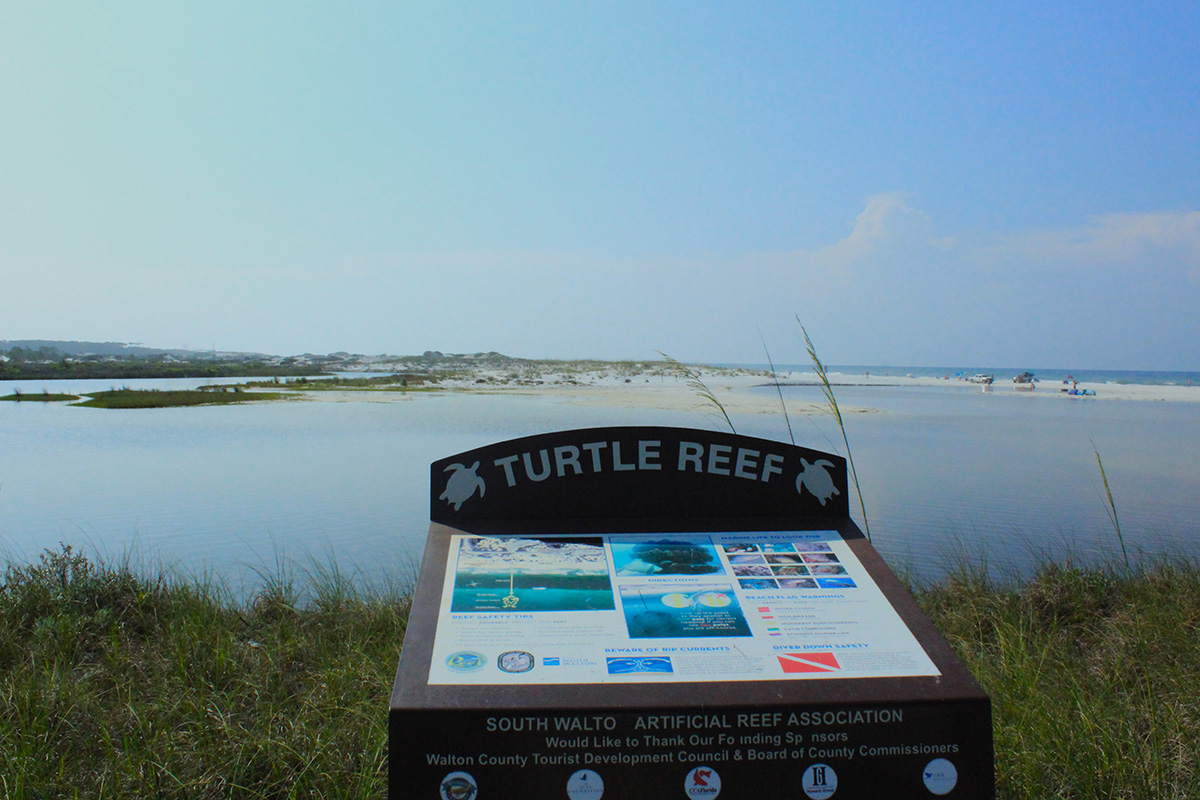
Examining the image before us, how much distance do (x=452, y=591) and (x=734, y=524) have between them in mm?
930

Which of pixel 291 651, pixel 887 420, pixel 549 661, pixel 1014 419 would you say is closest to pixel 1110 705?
pixel 549 661

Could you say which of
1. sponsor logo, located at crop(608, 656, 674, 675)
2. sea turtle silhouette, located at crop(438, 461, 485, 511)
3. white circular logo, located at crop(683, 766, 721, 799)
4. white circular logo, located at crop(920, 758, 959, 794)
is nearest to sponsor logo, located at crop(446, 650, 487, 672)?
sponsor logo, located at crop(608, 656, 674, 675)

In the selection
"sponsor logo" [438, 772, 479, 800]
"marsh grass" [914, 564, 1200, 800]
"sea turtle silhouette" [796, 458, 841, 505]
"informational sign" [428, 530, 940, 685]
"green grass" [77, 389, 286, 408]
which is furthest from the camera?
"green grass" [77, 389, 286, 408]

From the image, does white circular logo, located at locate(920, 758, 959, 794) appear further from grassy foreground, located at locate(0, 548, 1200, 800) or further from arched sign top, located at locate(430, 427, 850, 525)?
grassy foreground, located at locate(0, 548, 1200, 800)

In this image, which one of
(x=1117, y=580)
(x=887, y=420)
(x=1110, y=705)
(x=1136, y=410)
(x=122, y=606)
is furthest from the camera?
(x=1136, y=410)

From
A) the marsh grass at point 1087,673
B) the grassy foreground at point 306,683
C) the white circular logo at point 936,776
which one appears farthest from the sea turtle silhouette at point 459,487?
the marsh grass at point 1087,673

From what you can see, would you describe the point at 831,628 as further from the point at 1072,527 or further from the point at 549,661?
the point at 1072,527

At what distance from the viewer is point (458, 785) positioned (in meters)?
1.66

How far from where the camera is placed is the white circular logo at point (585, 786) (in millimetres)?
1678

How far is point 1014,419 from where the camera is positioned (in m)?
16.0

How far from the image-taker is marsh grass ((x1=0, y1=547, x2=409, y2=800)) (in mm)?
2600

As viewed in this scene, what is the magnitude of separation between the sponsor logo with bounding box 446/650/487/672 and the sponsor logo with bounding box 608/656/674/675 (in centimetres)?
31

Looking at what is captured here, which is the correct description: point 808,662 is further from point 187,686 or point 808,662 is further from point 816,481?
point 187,686

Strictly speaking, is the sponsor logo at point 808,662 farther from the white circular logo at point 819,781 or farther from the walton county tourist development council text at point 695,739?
the white circular logo at point 819,781
